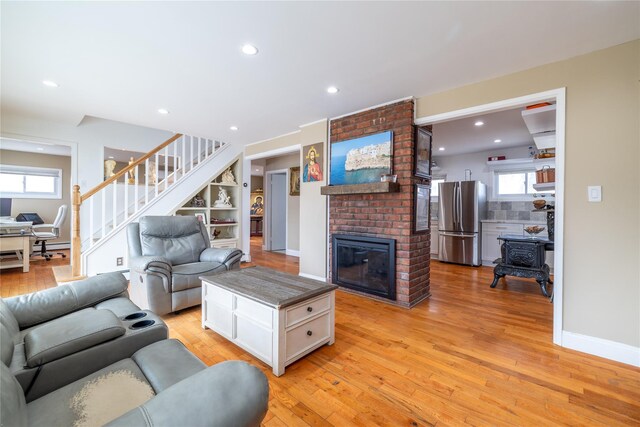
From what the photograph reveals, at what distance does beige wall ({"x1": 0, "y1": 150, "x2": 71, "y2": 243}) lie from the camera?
6.30 meters

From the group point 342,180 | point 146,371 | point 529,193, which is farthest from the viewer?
point 529,193

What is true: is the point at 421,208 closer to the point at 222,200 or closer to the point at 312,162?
the point at 312,162

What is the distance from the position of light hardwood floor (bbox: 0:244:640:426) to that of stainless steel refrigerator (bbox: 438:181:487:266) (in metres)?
2.32

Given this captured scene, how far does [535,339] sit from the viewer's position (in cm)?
235

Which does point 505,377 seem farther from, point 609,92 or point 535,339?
point 609,92

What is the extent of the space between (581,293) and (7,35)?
15.9 feet

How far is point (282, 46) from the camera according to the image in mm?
2152

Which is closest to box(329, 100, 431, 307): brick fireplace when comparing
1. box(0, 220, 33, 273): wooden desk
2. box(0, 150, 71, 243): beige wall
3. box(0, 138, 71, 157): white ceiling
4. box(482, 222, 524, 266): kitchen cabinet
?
box(482, 222, 524, 266): kitchen cabinet

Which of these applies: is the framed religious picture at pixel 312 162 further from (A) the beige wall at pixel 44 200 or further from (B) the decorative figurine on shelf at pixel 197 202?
(A) the beige wall at pixel 44 200

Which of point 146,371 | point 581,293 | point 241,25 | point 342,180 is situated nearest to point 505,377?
point 581,293

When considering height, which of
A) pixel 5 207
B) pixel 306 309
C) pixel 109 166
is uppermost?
pixel 109 166

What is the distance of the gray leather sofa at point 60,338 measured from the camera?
3.35 ft

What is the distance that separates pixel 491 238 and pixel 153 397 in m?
6.00

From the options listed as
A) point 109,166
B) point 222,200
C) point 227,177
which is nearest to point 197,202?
point 222,200
